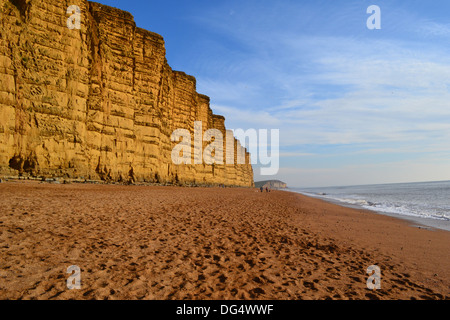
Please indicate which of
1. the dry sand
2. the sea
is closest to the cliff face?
the dry sand

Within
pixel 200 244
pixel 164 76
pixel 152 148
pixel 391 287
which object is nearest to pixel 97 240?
pixel 200 244

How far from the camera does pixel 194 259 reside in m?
5.02

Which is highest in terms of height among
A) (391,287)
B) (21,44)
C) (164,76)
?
(164,76)

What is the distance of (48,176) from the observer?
15.5 metres

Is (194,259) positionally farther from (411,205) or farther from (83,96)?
(411,205)

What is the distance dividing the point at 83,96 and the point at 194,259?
18578 millimetres

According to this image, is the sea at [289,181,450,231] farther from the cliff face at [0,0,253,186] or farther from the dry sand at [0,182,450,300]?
the cliff face at [0,0,253,186]

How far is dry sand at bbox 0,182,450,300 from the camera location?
12.1 feet

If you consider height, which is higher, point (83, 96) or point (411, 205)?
point (83, 96)

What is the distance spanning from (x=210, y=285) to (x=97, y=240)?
3.40 meters

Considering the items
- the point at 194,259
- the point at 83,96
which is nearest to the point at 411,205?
the point at 194,259
